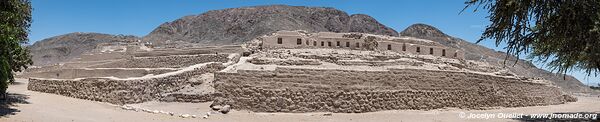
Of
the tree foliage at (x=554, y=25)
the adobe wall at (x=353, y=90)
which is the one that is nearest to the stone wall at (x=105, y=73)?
the adobe wall at (x=353, y=90)

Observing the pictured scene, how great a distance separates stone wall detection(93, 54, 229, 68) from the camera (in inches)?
931

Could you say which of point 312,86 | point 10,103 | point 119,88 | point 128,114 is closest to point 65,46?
point 119,88

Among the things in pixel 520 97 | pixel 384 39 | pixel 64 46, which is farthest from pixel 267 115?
pixel 64 46

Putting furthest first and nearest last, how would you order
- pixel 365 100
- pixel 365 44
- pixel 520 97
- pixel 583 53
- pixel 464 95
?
1. pixel 365 44
2. pixel 520 97
3. pixel 464 95
4. pixel 365 100
5. pixel 583 53

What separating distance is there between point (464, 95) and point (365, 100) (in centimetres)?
490

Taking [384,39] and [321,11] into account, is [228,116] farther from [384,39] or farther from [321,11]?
[321,11]

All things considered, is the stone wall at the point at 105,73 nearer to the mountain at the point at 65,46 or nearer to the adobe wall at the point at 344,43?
the adobe wall at the point at 344,43

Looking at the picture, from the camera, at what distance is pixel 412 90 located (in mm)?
16609

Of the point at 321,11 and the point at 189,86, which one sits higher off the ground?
the point at 321,11

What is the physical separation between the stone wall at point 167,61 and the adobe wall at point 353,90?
8.78 metres

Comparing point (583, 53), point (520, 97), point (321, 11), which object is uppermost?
point (321, 11)

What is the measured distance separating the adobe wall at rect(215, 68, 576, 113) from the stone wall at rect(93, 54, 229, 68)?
28.8 ft

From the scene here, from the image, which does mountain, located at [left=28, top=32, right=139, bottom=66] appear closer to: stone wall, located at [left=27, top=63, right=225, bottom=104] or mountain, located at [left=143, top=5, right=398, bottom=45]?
mountain, located at [left=143, top=5, right=398, bottom=45]

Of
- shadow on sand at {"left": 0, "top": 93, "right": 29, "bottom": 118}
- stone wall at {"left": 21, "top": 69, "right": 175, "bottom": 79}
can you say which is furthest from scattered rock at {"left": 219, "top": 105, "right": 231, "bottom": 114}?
stone wall at {"left": 21, "top": 69, "right": 175, "bottom": 79}
